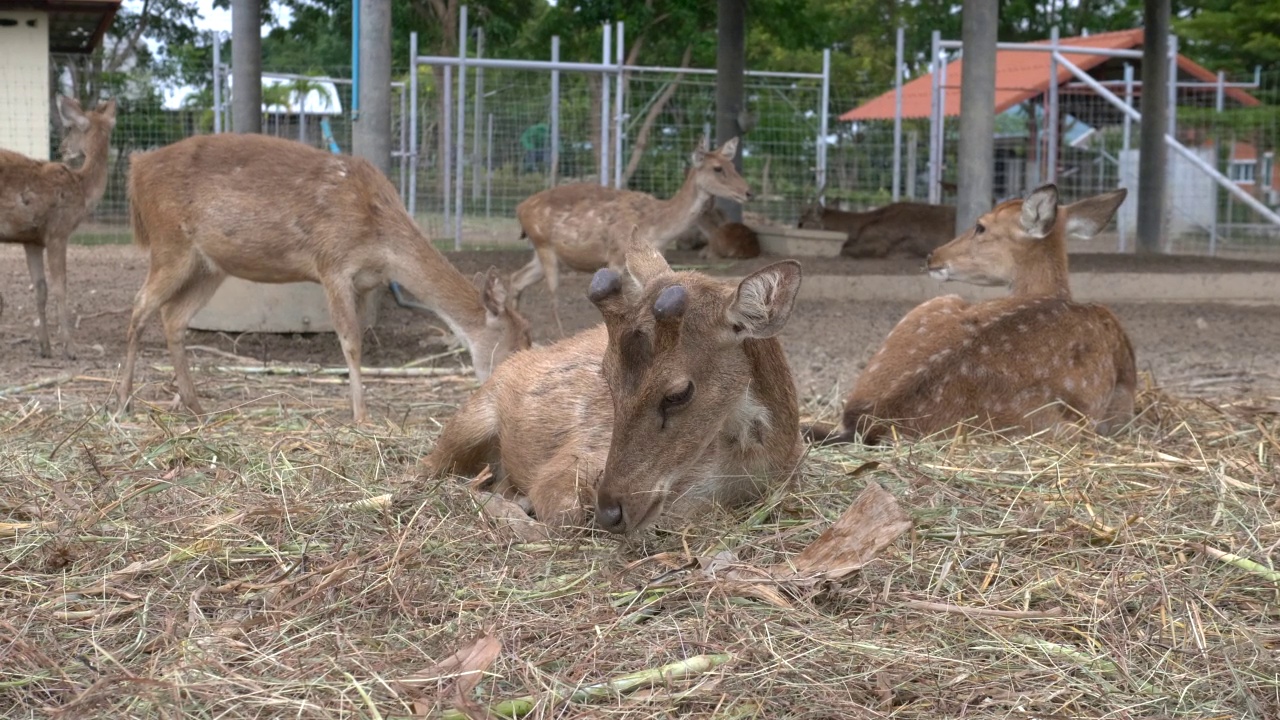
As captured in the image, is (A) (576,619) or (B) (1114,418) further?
(B) (1114,418)

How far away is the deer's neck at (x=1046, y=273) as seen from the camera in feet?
24.6

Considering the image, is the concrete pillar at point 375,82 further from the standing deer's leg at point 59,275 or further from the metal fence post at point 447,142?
the metal fence post at point 447,142

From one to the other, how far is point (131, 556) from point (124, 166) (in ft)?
55.2

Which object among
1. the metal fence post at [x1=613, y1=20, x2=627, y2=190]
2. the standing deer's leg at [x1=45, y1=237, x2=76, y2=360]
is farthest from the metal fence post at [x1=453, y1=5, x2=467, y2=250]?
the standing deer's leg at [x1=45, y1=237, x2=76, y2=360]

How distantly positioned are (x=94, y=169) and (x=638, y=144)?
8970 mm

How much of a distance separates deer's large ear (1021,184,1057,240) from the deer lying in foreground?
37.6 inches

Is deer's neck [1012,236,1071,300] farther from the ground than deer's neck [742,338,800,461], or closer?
farther from the ground

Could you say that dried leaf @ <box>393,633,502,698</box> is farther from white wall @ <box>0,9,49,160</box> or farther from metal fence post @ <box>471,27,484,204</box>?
white wall @ <box>0,9,49,160</box>

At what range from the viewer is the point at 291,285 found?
9.91m

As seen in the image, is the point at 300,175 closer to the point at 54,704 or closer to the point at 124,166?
the point at 54,704

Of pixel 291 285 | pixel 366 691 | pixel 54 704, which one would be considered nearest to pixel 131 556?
pixel 54 704

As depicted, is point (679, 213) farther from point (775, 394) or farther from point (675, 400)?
point (675, 400)

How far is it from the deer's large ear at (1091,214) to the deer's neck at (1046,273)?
19 cm

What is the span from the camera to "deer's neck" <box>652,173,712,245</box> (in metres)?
13.1
